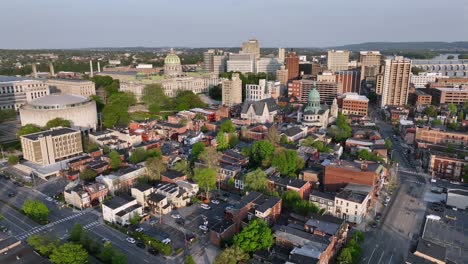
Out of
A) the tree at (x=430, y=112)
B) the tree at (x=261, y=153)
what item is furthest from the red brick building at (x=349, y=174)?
the tree at (x=430, y=112)

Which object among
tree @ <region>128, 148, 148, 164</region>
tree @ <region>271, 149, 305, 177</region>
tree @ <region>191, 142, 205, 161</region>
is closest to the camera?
tree @ <region>271, 149, 305, 177</region>

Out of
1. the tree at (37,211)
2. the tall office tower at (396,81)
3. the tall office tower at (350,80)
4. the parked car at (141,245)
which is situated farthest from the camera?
the tall office tower at (350,80)

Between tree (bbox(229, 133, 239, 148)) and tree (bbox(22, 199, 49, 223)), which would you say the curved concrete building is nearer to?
tree (bbox(229, 133, 239, 148))

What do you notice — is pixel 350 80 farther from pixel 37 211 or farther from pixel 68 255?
pixel 68 255

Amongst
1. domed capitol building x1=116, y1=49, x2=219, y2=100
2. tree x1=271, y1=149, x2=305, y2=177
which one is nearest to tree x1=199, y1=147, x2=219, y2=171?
tree x1=271, y1=149, x2=305, y2=177

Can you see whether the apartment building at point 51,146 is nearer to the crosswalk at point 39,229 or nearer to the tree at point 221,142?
the crosswalk at point 39,229

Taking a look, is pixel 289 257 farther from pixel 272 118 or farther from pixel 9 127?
pixel 9 127

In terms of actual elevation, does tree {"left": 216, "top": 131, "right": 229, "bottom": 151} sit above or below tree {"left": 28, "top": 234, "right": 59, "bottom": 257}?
above

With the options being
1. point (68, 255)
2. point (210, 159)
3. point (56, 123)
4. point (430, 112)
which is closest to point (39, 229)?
point (68, 255)
